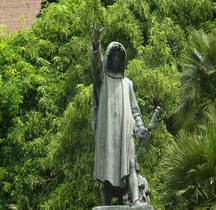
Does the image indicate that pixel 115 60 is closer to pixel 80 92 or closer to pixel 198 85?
pixel 80 92

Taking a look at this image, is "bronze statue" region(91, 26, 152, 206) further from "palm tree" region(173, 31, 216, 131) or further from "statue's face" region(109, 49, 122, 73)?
"palm tree" region(173, 31, 216, 131)

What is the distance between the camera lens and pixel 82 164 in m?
21.2

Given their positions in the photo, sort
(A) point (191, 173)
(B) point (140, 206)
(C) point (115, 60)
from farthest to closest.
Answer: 1. (A) point (191, 173)
2. (C) point (115, 60)
3. (B) point (140, 206)

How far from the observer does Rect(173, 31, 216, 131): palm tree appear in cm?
2134

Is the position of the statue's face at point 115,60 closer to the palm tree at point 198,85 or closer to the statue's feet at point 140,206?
the statue's feet at point 140,206

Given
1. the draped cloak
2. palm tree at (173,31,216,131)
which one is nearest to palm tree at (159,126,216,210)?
palm tree at (173,31,216,131)

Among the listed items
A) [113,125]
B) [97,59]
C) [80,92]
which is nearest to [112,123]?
[113,125]

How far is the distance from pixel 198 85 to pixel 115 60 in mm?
8926

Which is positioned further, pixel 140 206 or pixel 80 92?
pixel 80 92

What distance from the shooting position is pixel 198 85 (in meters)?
21.7

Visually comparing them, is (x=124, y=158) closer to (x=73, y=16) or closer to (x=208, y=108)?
(x=208, y=108)

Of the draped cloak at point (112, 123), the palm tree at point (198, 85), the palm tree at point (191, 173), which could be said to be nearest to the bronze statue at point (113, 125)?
the draped cloak at point (112, 123)

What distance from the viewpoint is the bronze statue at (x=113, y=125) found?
492 inches

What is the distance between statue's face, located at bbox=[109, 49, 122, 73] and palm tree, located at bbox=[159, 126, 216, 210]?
528 centimetres
